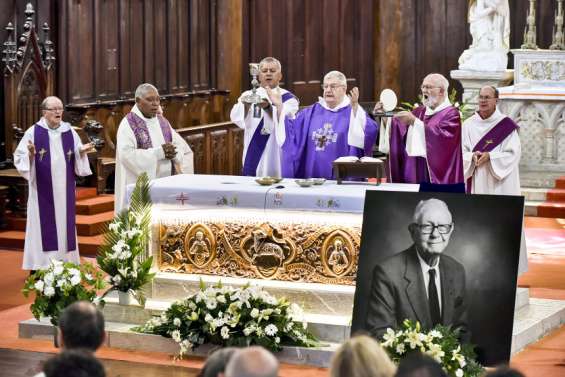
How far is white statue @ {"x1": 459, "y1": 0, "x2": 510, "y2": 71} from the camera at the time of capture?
1648cm

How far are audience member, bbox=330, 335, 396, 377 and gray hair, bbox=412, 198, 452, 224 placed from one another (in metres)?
3.09

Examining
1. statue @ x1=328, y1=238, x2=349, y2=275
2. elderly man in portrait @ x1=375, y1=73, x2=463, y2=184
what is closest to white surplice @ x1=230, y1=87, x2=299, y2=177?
elderly man in portrait @ x1=375, y1=73, x2=463, y2=184

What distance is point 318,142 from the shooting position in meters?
9.70

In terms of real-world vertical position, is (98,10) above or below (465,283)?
above

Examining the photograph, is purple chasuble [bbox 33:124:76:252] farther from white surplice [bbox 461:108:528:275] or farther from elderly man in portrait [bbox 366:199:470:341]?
elderly man in portrait [bbox 366:199:470:341]

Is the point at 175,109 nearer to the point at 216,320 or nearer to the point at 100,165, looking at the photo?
the point at 100,165

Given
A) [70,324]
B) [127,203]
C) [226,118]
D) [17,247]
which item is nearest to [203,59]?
[226,118]

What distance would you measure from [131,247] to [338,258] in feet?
4.61

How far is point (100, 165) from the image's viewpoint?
1355 cm

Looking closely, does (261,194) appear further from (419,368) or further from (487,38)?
(487,38)

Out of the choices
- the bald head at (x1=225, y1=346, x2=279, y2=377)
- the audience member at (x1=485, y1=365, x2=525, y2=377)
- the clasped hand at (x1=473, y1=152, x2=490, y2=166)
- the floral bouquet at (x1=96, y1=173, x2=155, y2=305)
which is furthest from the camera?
the clasped hand at (x1=473, y1=152, x2=490, y2=166)

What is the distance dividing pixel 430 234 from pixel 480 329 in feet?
2.02

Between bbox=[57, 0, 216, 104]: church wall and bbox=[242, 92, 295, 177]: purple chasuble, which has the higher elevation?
bbox=[57, 0, 216, 104]: church wall

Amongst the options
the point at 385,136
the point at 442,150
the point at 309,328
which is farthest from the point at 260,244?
the point at 385,136
